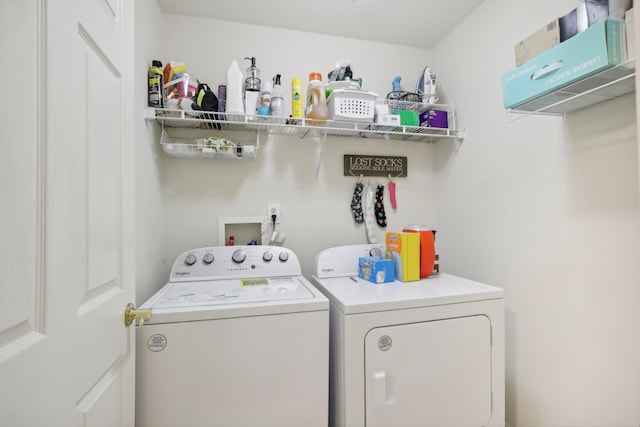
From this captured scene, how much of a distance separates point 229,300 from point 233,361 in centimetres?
24

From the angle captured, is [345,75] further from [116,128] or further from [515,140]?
[116,128]

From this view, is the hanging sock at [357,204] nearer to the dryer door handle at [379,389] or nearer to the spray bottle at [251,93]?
the spray bottle at [251,93]

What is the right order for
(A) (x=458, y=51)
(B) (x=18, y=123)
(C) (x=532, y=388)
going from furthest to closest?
1. (A) (x=458, y=51)
2. (C) (x=532, y=388)
3. (B) (x=18, y=123)

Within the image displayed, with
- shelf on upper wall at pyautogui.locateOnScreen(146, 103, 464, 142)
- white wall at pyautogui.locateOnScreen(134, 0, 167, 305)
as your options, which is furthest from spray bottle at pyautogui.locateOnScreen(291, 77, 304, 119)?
white wall at pyautogui.locateOnScreen(134, 0, 167, 305)

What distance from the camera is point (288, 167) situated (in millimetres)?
2059

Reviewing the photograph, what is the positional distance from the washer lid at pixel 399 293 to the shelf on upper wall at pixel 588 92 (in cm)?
84

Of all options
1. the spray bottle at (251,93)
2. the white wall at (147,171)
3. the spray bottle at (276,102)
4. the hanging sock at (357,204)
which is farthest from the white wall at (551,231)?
the white wall at (147,171)

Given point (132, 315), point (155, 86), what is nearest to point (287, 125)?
point (155, 86)

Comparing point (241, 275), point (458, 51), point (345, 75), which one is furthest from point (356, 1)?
point (241, 275)

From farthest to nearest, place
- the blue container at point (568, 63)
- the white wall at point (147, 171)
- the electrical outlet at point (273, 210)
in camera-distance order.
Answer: the electrical outlet at point (273, 210), the white wall at point (147, 171), the blue container at point (568, 63)

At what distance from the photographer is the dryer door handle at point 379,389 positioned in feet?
4.17

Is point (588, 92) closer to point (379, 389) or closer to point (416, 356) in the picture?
point (416, 356)

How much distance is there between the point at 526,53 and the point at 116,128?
1554mm

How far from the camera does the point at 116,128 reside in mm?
955
